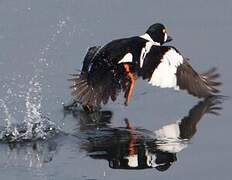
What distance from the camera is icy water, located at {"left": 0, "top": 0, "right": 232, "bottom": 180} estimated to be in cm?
745

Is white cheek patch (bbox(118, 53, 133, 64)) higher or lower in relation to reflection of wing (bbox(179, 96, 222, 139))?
higher

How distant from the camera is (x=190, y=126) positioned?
342 inches

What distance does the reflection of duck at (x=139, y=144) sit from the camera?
7.53 meters

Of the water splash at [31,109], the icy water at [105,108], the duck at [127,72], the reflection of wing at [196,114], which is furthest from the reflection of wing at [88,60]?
the reflection of wing at [196,114]

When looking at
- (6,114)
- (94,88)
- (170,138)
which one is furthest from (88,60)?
(170,138)

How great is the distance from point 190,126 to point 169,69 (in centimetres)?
89

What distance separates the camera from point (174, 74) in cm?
949

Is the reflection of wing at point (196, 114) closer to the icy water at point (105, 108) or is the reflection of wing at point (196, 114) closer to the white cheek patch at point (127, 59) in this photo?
the icy water at point (105, 108)

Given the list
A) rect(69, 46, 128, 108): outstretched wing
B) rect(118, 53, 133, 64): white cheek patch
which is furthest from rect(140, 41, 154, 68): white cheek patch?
rect(69, 46, 128, 108): outstretched wing

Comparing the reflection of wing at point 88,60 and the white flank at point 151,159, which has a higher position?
the reflection of wing at point 88,60

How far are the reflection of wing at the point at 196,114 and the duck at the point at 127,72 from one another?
152 millimetres

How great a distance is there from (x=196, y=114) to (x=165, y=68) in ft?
1.94

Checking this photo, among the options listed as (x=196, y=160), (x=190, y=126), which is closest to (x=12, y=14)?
(x=190, y=126)

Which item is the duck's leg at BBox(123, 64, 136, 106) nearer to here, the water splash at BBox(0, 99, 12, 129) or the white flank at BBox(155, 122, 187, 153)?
the white flank at BBox(155, 122, 187, 153)
